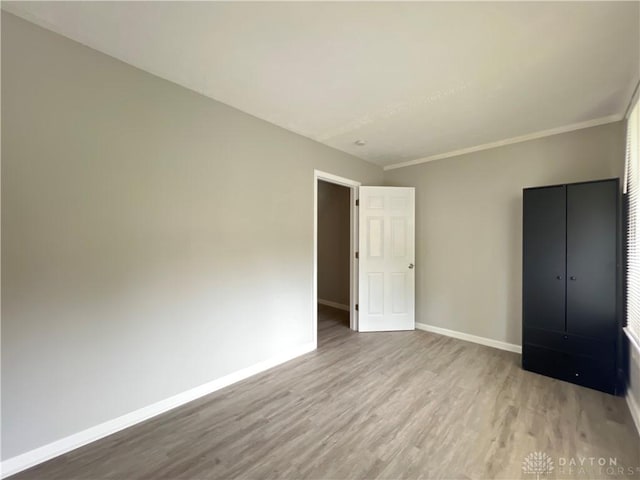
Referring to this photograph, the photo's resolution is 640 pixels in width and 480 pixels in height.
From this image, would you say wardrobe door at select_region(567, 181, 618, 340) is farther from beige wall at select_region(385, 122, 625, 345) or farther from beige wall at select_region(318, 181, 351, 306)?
beige wall at select_region(318, 181, 351, 306)

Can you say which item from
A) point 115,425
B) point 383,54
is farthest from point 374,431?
point 383,54

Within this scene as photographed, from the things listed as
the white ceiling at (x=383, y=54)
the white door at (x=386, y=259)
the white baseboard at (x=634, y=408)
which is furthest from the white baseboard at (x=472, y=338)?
the white ceiling at (x=383, y=54)

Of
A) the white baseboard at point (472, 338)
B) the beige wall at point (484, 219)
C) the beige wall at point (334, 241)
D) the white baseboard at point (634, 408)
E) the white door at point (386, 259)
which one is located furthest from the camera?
the beige wall at point (334, 241)

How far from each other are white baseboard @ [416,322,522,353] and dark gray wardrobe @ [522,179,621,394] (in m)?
0.47

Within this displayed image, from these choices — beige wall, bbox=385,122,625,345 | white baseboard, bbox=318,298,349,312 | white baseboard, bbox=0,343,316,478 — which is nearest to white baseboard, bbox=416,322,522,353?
beige wall, bbox=385,122,625,345

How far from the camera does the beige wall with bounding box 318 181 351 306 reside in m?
5.10

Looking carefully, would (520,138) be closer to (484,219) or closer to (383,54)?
(484,219)

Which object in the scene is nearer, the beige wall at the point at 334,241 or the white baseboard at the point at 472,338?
the white baseboard at the point at 472,338

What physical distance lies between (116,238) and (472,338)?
392 centimetres

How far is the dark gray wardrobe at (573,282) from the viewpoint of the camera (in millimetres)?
2264

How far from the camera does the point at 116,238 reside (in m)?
1.79

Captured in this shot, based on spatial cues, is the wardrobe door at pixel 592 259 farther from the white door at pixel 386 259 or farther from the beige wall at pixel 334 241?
the beige wall at pixel 334 241

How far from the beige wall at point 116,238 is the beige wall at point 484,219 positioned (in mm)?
2360

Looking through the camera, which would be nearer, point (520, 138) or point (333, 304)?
point (520, 138)
